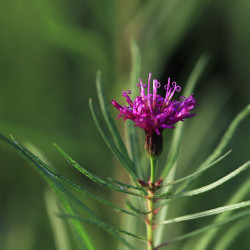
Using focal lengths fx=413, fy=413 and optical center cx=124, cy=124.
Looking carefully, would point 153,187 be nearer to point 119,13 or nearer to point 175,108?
point 175,108

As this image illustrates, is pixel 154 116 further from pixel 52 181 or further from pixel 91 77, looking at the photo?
pixel 91 77

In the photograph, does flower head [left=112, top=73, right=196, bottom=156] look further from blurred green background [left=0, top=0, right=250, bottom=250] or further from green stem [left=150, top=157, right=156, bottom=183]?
blurred green background [left=0, top=0, right=250, bottom=250]

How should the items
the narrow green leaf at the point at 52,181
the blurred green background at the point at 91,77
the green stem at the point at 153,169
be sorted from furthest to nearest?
1. the blurred green background at the point at 91,77
2. the green stem at the point at 153,169
3. the narrow green leaf at the point at 52,181

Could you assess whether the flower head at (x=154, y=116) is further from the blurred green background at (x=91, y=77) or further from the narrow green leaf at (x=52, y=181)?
the blurred green background at (x=91, y=77)

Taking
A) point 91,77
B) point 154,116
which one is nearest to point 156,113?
point 154,116

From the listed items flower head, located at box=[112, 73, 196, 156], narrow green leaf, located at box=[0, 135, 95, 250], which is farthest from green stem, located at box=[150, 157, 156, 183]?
narrow green leaf, located at box=[0, 135, 95, 250]

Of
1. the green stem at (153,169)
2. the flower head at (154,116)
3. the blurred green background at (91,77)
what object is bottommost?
the green stem at (153,169)

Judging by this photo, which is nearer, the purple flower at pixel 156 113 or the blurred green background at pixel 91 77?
the purple flower at pixel 156 113

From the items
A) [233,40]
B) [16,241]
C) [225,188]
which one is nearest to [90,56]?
[16,241]

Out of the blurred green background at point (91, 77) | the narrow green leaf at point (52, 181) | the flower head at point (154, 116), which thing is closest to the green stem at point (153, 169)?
the flower head at point (154, 116)
